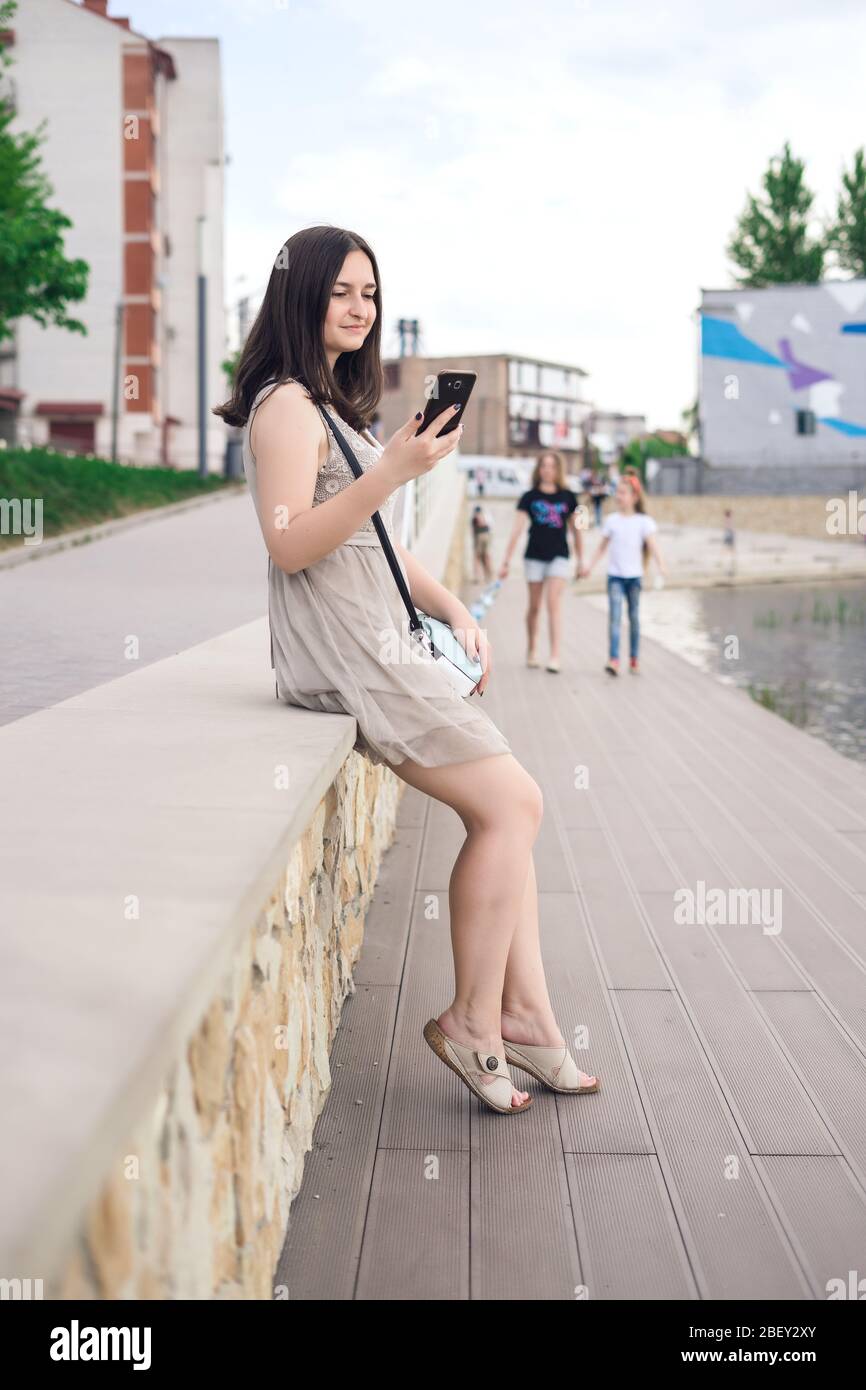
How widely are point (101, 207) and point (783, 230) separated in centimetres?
4077

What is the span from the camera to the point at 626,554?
38.6 ft

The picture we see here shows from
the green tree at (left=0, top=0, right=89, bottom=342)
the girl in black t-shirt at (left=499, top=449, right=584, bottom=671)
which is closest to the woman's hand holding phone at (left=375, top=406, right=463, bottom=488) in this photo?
the girl in black t-shirt at (left=499, top=449, right=584, bottom=671)

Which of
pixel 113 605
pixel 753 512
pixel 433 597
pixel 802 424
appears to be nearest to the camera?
pixel 433 597

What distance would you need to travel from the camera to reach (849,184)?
235 feet

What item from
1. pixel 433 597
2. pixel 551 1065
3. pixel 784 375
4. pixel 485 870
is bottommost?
pixel 551 1065

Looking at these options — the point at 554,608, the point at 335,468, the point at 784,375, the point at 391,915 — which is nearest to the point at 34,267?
the point at 554,608

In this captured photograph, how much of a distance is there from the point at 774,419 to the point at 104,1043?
62575 millimetres

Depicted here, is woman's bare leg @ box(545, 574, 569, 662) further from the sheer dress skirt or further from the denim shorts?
the sheer dress skirt

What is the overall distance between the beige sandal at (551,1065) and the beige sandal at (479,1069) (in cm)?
10

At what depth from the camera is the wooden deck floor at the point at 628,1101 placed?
2.61 meters

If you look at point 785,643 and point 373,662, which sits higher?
point 373,662

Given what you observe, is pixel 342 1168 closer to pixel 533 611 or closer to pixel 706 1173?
pixel 706 1173
